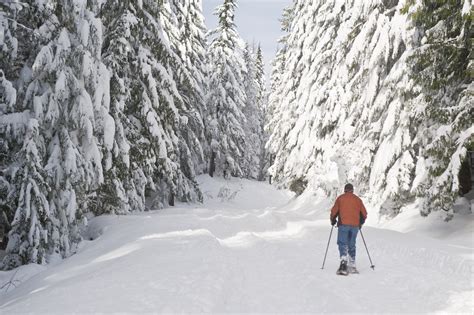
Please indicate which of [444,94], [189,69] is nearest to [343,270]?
[444,94]

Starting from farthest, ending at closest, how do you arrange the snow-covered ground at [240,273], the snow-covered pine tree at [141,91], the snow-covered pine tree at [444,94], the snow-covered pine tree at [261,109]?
1. the snow-covered pine tree at [261,109]
2. the snow-covered pine tree at [141,91]
3. the snow-covered pine tree at [444,94]
4. the snow-covered ground at [240,273]

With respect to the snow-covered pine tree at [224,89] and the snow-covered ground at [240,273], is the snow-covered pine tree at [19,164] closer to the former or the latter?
the snow-covered ground at [240,273]

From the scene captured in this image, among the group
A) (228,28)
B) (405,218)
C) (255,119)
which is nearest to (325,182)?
(405,218)

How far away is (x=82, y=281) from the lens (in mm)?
7637

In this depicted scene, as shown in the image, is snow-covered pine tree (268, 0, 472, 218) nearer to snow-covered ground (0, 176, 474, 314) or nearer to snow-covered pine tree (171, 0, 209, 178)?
snow-covered ground (0, 176, 474, 314)

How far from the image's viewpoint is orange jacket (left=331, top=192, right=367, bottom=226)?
9801 millimetres

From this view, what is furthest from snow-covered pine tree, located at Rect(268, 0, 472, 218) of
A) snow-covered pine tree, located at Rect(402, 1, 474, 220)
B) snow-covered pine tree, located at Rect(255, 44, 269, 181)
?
snow-covered pine tree, located at Rect(255, 44, 269, 181)

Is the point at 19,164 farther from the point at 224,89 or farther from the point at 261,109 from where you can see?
the point at 261,109

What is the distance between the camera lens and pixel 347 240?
971 centimetres

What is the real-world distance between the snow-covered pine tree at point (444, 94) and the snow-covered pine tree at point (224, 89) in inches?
922

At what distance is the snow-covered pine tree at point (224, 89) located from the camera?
3581 cm

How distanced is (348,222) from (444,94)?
5.43 m

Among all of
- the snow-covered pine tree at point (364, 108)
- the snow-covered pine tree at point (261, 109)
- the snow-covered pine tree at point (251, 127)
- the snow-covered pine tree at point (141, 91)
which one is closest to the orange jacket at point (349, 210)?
the snow-covered pine tree at point (364, 108)

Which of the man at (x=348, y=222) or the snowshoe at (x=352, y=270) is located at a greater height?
the man at (x=348, y=222)
